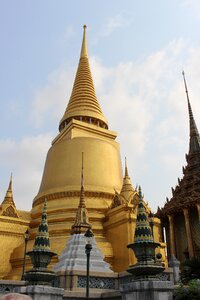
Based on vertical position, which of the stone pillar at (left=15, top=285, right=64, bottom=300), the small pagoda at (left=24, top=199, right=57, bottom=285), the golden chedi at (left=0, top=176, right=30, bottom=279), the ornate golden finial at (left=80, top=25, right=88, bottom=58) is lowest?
the stone pillar at (left=15, top=285, right=64, bottom=300)

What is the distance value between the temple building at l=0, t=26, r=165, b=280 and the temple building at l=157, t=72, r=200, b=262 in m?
5.92

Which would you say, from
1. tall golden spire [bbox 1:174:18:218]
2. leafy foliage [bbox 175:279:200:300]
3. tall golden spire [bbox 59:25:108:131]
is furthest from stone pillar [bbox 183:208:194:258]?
leafy foliage [bbox 175:279:200:300]

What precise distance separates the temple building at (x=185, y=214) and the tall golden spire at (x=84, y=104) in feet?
32.7

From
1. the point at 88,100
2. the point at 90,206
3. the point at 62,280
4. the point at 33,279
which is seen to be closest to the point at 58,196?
the point at 90,206

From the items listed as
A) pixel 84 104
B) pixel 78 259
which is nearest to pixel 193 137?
pixel 84 104

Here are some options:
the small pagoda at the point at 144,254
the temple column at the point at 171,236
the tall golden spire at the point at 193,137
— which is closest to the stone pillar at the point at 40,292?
the small pagoda at the point at 144,254

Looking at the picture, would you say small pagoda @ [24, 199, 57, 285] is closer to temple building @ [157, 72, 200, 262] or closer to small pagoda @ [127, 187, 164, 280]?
small pagoda @ [127, 187, 164, 280]

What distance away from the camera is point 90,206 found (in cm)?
2139

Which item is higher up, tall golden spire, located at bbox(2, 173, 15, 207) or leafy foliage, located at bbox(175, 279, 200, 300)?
tall golden spire, located at bbox(2, 173, 15, 207)

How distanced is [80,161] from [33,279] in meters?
17.4

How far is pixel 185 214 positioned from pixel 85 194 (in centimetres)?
1126

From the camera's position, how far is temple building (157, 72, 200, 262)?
28.4 m

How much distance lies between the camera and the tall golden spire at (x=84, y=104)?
2827 centimetres

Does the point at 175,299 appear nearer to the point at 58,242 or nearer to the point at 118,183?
the point at 58,242
